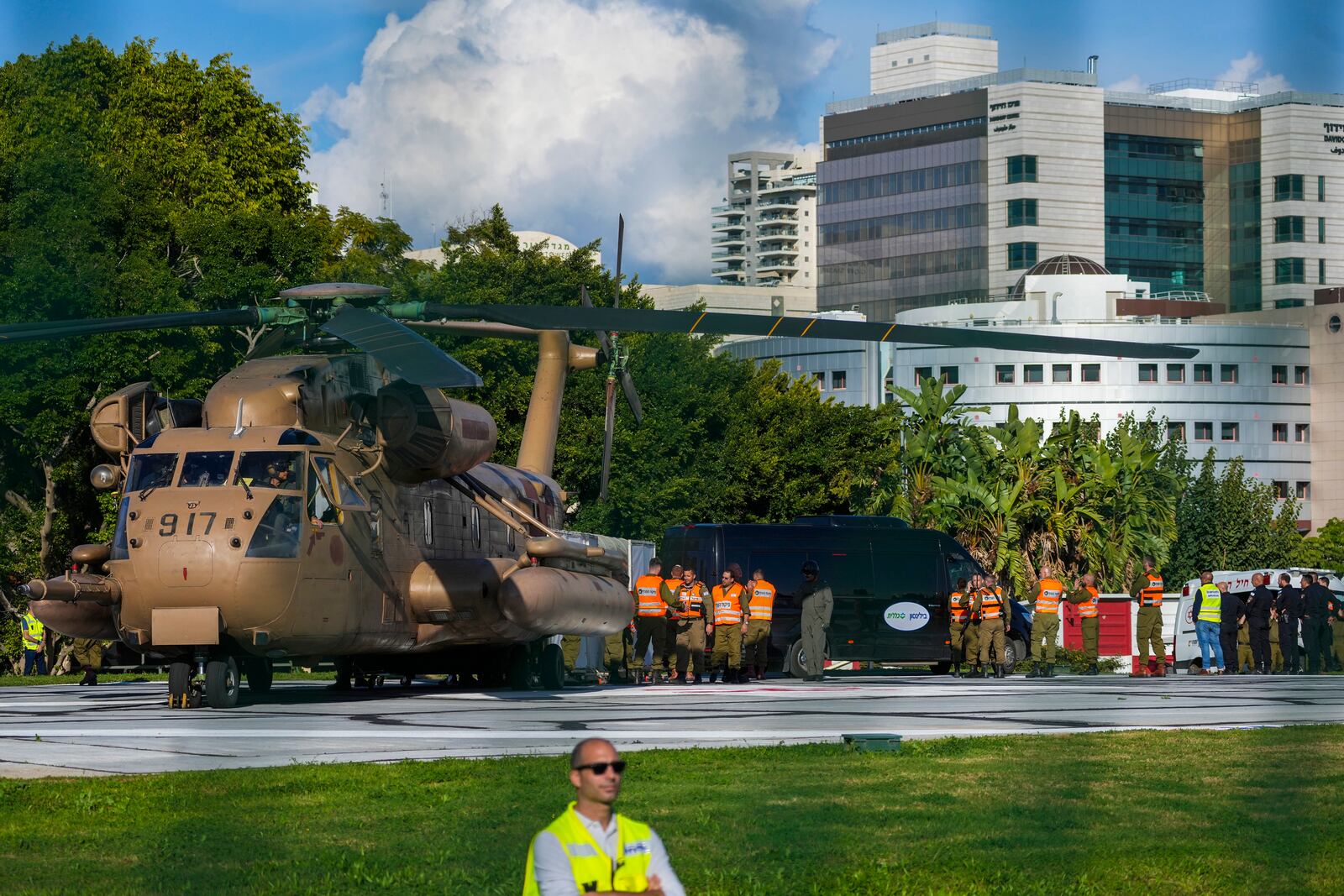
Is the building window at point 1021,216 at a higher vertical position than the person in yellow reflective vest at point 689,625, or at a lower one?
higher

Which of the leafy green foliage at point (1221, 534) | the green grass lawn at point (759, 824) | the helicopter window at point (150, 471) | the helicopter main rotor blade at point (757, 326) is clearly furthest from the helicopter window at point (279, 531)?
the leafy green foliage at point (1221, 534)

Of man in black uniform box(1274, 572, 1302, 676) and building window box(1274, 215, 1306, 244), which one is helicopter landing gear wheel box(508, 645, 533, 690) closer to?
man in black uniform box(1274, 572, 1302, 676)

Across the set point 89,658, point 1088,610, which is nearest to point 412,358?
point 89,658

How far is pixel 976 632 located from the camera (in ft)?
109

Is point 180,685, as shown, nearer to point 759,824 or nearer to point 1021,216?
point 759,824

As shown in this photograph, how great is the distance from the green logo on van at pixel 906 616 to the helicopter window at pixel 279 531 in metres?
15.1

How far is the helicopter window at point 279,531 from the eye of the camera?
1941 centimetres

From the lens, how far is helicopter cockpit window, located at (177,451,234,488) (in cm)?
1969

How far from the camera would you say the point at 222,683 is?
65.5 feet

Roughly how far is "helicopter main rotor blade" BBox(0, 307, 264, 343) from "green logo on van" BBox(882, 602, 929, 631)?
1566 cm

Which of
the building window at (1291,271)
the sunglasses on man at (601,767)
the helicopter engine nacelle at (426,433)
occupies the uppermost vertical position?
the building window at (1291,271)

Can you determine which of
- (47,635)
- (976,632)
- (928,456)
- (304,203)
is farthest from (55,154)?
(928,456)

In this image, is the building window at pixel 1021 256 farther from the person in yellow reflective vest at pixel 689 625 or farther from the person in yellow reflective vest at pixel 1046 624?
the person in yellow reflective vest at pixel 689 625

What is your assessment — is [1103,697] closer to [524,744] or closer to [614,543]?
[614,543]
